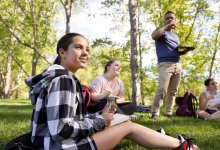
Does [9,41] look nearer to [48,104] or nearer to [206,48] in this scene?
[206,48]

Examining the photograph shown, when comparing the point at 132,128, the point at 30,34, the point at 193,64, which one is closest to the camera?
the point at 132,128

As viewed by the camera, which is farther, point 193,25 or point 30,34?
point 30,34

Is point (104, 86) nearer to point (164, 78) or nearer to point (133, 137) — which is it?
point (164, 78)

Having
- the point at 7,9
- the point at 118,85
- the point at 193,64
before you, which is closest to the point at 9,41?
the point at 7,9

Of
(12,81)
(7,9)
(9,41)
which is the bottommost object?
(12,81)

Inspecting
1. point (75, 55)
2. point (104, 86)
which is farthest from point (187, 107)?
point (75, 55)

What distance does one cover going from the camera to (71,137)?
2658 millimetres

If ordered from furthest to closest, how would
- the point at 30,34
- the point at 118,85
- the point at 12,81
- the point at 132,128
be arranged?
1. the point at 12,81
2. the point at 30,34
3. the point at 118,85
4. the point at 132,128

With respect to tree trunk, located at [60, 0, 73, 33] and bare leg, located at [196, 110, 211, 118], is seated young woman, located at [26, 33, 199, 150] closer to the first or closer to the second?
bare leg, located at [196, 110, 211, 118]

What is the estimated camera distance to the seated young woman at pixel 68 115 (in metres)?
2.57

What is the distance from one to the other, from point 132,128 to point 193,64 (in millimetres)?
24802

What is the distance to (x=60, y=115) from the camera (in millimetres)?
2551

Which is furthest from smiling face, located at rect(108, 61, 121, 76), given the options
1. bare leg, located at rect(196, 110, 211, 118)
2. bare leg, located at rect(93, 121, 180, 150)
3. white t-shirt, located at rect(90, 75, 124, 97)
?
bare leg, located at rect(93, 121, 180, 150)

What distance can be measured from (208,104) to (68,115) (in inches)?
256
